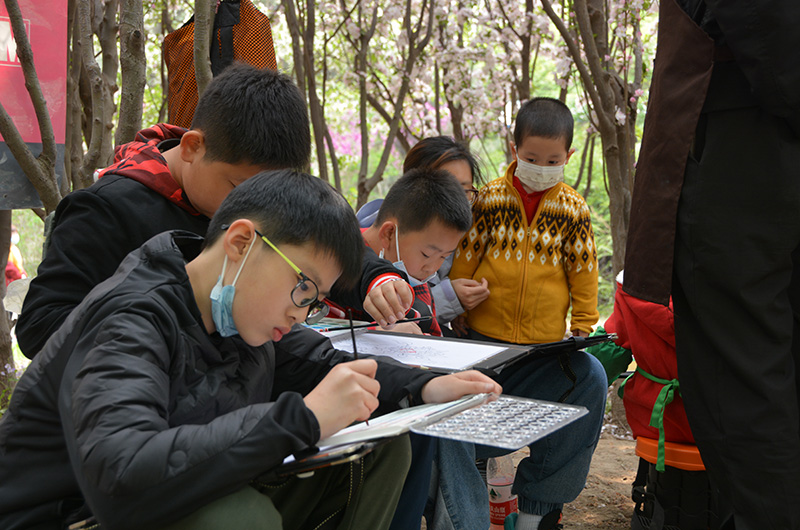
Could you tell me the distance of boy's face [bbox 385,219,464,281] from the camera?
8.60 feet

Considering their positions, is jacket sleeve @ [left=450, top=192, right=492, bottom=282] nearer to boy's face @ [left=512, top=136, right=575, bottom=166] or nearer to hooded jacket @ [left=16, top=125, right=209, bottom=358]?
boy's face @ [left=512, top=136, right=575, bottom=166]

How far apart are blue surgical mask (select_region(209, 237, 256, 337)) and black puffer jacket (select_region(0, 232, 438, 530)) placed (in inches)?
1.6

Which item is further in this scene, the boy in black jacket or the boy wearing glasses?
the boy in black jacket

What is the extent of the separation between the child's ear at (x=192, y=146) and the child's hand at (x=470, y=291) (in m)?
1.29

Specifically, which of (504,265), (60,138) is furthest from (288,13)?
(504,265)

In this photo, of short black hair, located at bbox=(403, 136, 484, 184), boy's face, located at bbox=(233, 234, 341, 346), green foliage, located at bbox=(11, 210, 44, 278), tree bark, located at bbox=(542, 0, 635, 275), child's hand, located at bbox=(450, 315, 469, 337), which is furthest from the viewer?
green foliage, located at bbox=(11, 210, 44, 278)

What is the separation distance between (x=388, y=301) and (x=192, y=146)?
2.20 ft

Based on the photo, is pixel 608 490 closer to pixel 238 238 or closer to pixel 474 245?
pixel 474 245

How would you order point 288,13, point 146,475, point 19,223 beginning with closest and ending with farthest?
point 146,475, point 288,13, point 19,223

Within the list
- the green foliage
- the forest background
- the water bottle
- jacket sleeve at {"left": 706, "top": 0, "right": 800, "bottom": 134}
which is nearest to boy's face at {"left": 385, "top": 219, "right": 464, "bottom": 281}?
the water bottle

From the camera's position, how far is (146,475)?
108cm

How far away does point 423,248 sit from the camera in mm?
2619

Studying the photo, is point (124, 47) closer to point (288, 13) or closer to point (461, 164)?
point (461, 164)

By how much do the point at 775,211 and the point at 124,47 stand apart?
6.82 ft
